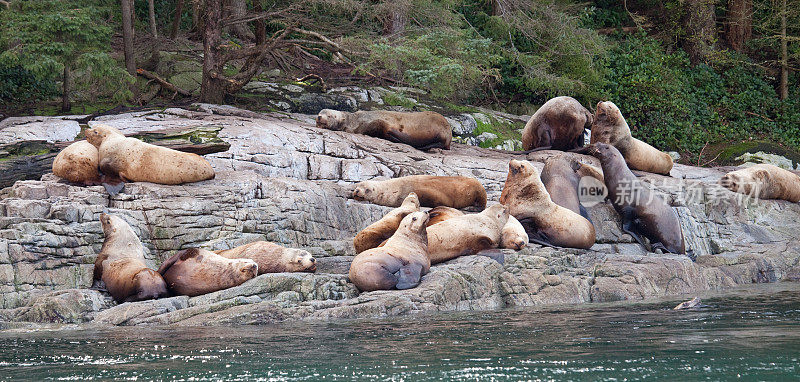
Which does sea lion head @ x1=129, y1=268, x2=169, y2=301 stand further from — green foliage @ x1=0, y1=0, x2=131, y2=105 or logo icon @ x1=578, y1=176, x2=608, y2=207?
logo icon @ x1=578, y1=176, x2=608, y2=207

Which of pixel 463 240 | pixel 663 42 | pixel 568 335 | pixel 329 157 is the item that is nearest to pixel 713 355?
pixel 568 335

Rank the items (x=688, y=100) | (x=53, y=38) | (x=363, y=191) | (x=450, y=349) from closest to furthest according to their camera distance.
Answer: (x=450, y=349)
(x=363, y=191)
(x=53, y=38)
(x=688, y=100)

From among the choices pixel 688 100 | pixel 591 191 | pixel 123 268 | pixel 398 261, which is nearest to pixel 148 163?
pixel 123 268

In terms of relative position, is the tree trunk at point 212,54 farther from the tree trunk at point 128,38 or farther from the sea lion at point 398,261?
the sea lion at point 398,261

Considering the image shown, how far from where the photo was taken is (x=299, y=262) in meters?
8.07

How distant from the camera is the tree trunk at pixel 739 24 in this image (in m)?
23.3

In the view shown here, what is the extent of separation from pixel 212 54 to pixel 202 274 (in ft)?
25.3

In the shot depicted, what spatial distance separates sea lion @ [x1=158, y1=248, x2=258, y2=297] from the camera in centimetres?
766

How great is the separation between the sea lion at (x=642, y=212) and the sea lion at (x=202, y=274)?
592cm

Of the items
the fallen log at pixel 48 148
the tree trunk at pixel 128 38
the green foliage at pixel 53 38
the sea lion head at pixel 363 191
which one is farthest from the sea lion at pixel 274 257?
the tree trunk at pixel 128 38

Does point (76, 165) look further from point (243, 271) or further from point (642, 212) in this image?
point (642, 212)

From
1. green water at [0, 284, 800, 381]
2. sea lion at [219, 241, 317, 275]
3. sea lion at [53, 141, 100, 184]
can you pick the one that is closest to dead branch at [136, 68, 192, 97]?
sea lion at [53, 141, 100, 184]

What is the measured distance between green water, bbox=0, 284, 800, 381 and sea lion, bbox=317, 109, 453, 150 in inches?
267

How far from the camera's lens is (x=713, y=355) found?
14.4 feet
